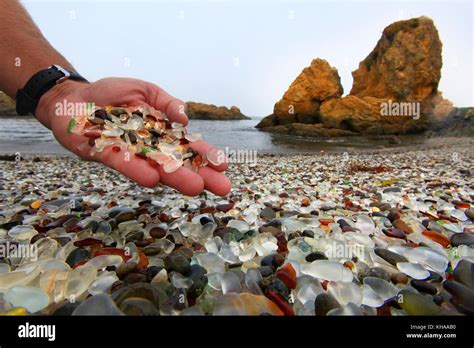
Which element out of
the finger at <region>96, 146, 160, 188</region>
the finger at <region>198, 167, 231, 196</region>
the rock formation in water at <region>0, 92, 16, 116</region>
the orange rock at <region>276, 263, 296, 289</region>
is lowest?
the orange rock at <region>276, 263, 296, 289</region>

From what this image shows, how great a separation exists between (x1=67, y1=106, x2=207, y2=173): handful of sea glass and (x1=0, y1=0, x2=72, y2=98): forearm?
100cm

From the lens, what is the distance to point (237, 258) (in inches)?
69.8

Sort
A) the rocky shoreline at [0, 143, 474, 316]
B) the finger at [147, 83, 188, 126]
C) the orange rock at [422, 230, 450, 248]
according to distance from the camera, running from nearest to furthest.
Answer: the rocky shoreline at [0, 143, 474, 316] < the orange rock at [422, 230, 450, 248] < the finger at [147, 83, 188, 126]

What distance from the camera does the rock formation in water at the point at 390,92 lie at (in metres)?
33.6

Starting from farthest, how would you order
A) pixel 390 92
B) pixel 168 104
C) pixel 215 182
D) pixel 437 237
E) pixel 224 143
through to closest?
pixel 390 92
pixel 224 143
pixel 168 104
pixel 215 182
pixel 437 237

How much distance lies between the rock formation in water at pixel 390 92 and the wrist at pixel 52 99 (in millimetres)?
30990

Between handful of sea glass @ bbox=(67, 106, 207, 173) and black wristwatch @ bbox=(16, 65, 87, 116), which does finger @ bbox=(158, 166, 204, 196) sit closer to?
handful of sea glass @ bbox=(67, 106, 207, 173)

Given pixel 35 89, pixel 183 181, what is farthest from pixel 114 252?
pixel 35 89

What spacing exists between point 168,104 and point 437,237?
297cm

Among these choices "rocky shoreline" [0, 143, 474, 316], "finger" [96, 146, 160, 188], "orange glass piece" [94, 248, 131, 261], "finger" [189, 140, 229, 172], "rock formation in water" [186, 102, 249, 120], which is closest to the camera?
"rocky shoreline" [0, 143, 474, 316]

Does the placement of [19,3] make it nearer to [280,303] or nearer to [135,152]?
[135,152]

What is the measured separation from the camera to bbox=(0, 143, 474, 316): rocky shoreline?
4.28 ft

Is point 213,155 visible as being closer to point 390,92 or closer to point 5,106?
point 390,92

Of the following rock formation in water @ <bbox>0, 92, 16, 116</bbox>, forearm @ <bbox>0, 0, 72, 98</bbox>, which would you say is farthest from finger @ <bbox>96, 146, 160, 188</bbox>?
rock formation in water @ <bbox>0, 92, 16, 116</bbox>
